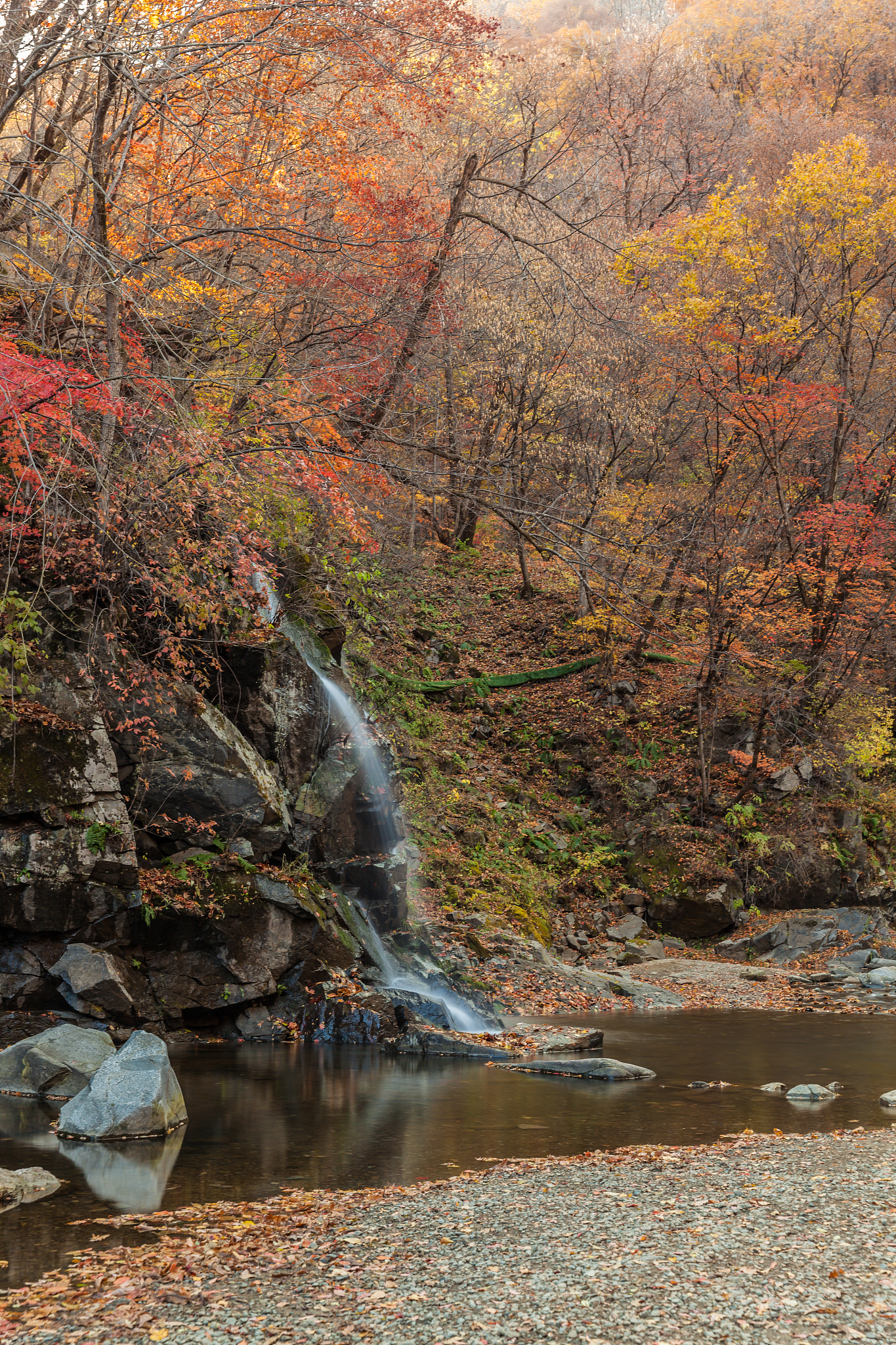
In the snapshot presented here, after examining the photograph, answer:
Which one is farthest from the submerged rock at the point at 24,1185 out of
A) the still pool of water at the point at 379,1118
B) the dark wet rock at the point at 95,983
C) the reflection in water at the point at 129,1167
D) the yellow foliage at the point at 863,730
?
the yellow foliage at the point at 863,730

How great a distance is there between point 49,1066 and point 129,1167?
226cm

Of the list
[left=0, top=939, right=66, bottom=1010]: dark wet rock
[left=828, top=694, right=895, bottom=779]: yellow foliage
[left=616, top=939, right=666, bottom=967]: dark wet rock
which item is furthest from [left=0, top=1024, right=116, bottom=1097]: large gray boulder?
[left=828, top=694, right=895, bottom=779]: yellow foliage

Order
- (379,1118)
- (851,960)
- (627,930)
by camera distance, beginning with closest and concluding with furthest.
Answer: (379,1118) → (851,960) → (627,930)

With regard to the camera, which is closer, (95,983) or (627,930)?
(95,983)

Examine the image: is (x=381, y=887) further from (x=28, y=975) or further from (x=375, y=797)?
(x=28, y=975)

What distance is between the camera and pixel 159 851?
10.8 meters

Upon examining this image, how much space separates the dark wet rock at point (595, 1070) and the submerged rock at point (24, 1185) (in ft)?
16.9

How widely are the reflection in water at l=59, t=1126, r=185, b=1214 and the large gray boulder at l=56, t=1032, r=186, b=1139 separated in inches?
3.9

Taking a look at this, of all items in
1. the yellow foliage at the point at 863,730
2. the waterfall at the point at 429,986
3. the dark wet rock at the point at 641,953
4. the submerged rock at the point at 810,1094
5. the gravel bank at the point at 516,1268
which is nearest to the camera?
the gravel bank at the point at 516,1268

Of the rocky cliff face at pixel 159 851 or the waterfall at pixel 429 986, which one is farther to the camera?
the waterfall at pixel 429 986

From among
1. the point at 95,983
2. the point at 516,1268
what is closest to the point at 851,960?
the point at 95,983

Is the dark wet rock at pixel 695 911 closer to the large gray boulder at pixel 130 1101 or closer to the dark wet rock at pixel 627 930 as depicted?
the dark wet rock at pixel 627 930

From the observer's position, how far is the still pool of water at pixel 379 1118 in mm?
5754

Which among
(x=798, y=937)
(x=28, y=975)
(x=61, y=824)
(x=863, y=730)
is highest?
(x=863, y=730)
